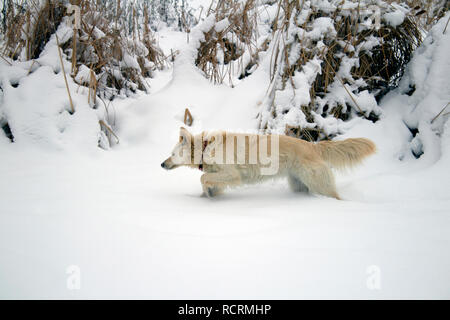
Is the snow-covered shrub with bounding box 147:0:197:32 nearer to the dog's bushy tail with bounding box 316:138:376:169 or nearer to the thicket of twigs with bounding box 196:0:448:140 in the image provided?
the thicket of twigs with bounding box 196:0:448:140

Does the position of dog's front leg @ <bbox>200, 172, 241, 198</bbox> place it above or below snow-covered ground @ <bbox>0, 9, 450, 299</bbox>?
above

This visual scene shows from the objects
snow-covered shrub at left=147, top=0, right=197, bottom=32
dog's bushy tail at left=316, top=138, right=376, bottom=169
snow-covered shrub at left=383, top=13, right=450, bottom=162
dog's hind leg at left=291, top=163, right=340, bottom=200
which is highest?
snow-covered shrub at left=147, top=0, right=197, bottom=32

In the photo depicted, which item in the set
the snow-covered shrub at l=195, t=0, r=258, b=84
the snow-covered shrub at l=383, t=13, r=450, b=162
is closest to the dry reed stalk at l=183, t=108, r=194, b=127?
the snow-covered shrub at l=195, t=0, r=258, b=84

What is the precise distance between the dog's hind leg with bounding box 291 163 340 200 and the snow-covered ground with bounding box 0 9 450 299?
0.49 feet

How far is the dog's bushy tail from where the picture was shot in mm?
3123

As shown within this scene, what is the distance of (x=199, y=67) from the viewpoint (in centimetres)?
620

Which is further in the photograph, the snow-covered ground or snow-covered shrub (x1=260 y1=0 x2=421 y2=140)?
snow-covered shrub (x1=260 y1=0 x2=421 y2=140)

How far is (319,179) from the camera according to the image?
9.73 ft

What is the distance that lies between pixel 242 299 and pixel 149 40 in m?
8.16

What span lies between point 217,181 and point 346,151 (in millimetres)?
1561

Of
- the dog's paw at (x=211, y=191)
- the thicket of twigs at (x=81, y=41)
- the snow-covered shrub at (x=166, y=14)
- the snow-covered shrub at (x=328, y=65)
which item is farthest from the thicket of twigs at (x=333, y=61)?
the snow-covered shrub at (x=166, y=14)

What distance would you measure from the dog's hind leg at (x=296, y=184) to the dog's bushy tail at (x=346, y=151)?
0.42 meters

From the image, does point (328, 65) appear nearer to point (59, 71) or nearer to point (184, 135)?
point (184, 135)
